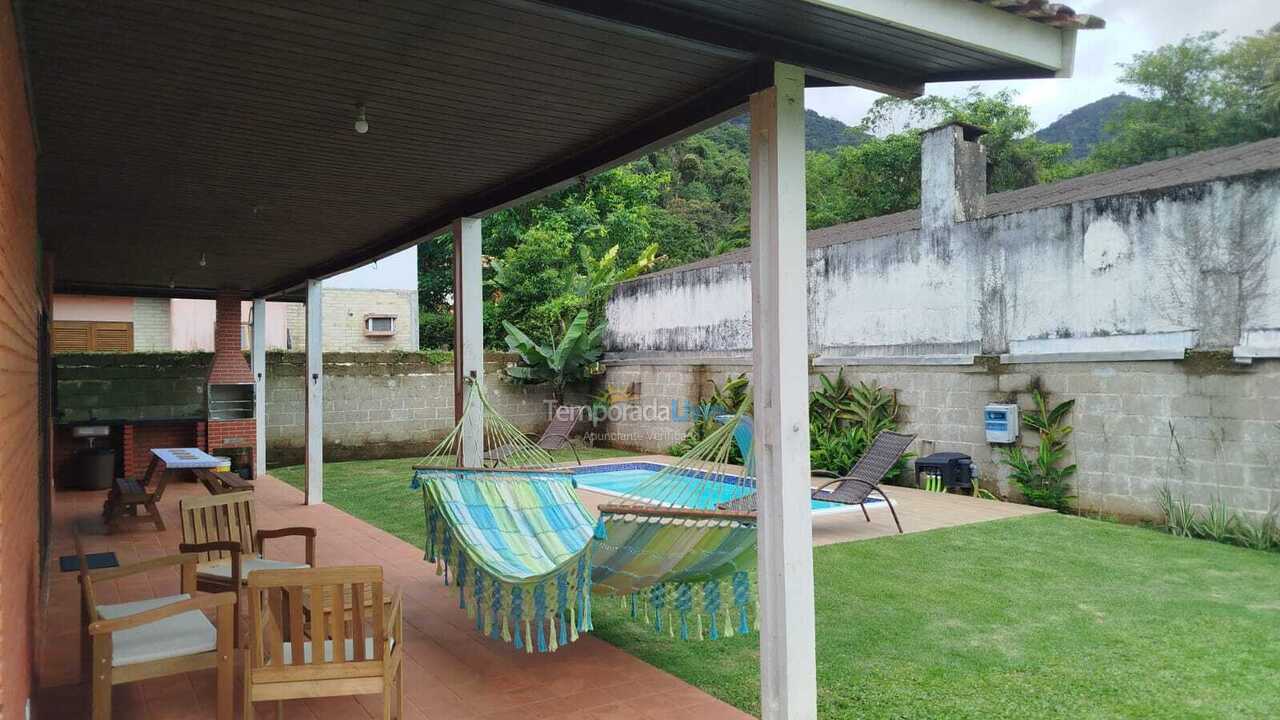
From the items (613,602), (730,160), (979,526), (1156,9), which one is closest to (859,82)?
(613,602)

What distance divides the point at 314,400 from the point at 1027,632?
770cm

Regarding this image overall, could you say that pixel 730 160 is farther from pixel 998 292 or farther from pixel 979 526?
pixel 979 526

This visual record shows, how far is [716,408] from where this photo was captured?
12.9 metres

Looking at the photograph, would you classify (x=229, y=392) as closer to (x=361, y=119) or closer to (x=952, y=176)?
Answer: (x=361, y=119)

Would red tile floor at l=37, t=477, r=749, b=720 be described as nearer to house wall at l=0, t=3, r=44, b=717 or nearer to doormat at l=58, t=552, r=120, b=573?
doormat at l=58, t=552, r=120, b=573

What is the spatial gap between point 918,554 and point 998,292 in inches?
165

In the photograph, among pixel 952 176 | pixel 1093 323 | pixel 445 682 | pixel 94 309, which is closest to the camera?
pixel 445 682

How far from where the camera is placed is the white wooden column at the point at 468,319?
6.25m

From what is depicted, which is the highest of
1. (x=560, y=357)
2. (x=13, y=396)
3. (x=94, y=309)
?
(x=94, y=309)

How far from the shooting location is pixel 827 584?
229 inches

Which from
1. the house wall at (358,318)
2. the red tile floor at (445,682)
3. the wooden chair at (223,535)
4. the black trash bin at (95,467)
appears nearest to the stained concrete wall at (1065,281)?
the red tile floor at (445,682)

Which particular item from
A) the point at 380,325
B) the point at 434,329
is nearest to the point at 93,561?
the point at 380,325

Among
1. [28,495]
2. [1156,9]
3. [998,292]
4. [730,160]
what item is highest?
[1156,9]

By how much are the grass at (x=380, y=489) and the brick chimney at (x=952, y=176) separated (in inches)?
247
